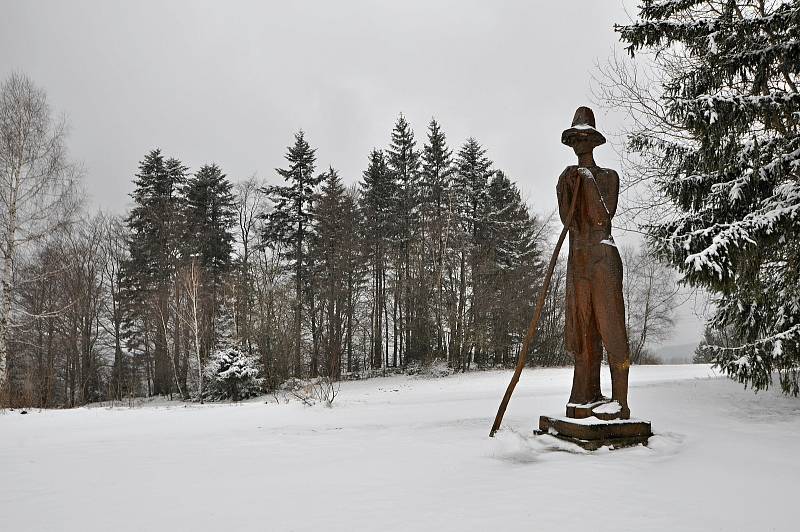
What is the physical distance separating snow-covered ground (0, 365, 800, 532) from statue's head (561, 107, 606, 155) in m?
3.25

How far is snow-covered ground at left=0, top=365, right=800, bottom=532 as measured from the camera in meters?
3.01

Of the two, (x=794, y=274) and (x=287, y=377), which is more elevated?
(x=794, y=274)

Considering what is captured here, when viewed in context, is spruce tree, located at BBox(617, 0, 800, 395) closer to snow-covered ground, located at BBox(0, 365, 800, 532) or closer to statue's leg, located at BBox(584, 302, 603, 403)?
snow-covered ground, located at BBox(0, 365, 800, 532)

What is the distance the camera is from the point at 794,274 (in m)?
7.72

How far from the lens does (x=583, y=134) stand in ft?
18.3

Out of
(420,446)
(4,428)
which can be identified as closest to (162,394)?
(4,428)

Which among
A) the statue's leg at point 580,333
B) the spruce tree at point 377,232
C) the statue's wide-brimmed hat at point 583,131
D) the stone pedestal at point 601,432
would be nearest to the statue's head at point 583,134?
the statue's wide-brimmed hat at point 583,131

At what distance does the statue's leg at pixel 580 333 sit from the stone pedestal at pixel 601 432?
405 mm

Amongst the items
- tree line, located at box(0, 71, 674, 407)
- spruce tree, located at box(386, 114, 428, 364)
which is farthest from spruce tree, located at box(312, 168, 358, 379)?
spruce tree, located at box(386, 114, 428, 364)

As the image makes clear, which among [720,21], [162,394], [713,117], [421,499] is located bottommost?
[162,394]

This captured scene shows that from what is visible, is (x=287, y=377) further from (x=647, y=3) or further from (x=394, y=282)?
(x=647, y=3)

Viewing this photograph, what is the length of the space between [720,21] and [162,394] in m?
28.3

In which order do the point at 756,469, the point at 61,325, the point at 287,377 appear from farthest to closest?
the point at 61,325 < the point at 287,377 < the point at 756,469

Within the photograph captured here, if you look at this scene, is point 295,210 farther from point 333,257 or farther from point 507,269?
point 507,269
